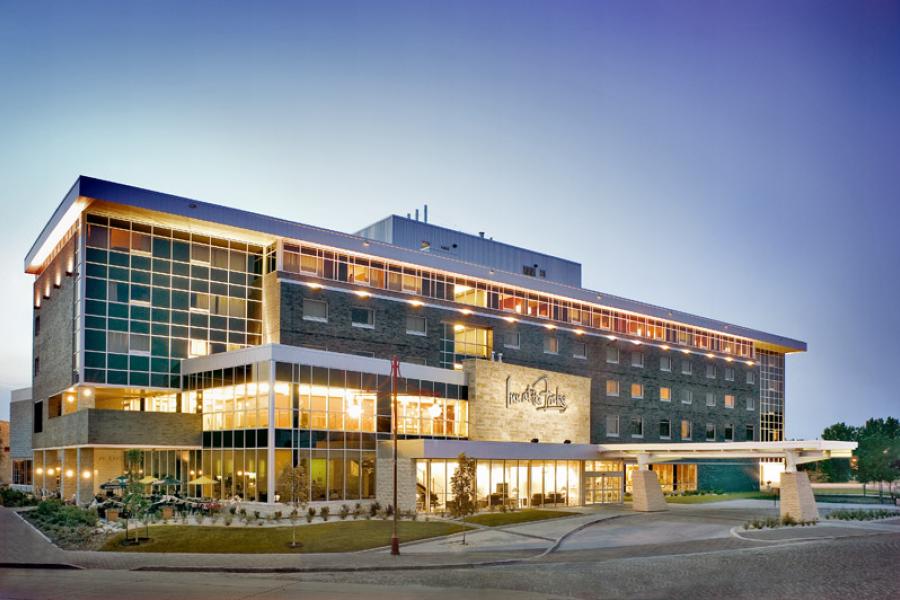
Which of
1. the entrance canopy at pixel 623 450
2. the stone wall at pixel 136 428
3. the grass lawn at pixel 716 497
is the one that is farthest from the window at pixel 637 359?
the stone wall at pixel 136 428

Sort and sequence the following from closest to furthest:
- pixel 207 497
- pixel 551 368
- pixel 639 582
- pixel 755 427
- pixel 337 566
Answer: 1. pixel 639 582
2. pixel 337 566
3. pixel 207 497
4. pixel 551 368
5. pixel 755 427

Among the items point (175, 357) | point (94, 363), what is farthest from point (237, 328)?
point (94, 363)

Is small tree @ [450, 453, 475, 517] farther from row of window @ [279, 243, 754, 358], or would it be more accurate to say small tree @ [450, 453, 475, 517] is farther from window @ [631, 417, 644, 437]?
window @ [631, 417, 644, 437]

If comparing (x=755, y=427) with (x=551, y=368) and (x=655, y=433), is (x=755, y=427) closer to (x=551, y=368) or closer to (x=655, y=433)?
(x=655, y=433)

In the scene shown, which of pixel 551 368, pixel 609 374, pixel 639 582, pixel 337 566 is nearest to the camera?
pixel 639 582

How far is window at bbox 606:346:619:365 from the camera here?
77375mm

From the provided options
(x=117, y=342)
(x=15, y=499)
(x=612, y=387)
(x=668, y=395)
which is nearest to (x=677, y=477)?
(x=668, y=395)

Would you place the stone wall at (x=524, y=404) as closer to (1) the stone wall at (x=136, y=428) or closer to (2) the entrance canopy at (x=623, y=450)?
(2) the entrance canopy at (x=623, y=450)

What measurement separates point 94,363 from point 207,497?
1143cm

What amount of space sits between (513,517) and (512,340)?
2405 centimetres

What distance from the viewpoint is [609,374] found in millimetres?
77062

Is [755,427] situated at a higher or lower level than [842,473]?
higher

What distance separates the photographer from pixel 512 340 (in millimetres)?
69188

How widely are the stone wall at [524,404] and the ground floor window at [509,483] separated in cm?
409
